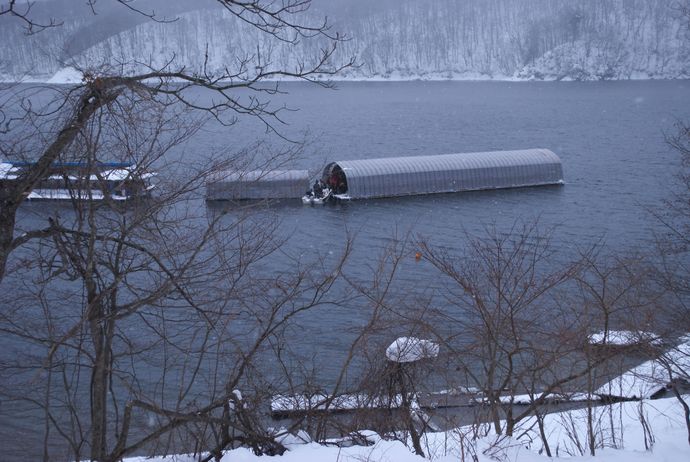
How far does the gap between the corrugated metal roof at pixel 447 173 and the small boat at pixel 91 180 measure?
2595cm

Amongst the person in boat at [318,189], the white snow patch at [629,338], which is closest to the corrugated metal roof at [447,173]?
the person in boat at [318,189]

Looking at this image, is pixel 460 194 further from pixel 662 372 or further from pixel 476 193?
pixel 662 372

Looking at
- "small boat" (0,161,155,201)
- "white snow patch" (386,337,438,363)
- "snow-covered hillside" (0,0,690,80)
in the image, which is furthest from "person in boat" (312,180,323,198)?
"snow-covered hillside" (0,0,690,80)

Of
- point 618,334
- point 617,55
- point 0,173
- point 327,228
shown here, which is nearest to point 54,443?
point 0,173

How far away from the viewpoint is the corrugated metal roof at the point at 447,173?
106 feet

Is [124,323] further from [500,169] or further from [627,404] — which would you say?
[500,169]

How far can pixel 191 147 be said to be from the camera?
39125 mm

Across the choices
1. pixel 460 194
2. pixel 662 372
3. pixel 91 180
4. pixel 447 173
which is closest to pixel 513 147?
pixel 447 173

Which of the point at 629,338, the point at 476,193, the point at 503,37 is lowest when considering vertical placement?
the point at 476,193

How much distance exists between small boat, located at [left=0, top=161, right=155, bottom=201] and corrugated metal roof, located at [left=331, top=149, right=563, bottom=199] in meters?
25.9

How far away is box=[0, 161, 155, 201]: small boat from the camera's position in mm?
5199

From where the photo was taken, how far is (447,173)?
33438mm

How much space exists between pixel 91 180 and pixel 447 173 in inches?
1136

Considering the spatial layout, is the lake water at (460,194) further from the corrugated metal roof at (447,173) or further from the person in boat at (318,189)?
the person in boat at (318,189)
